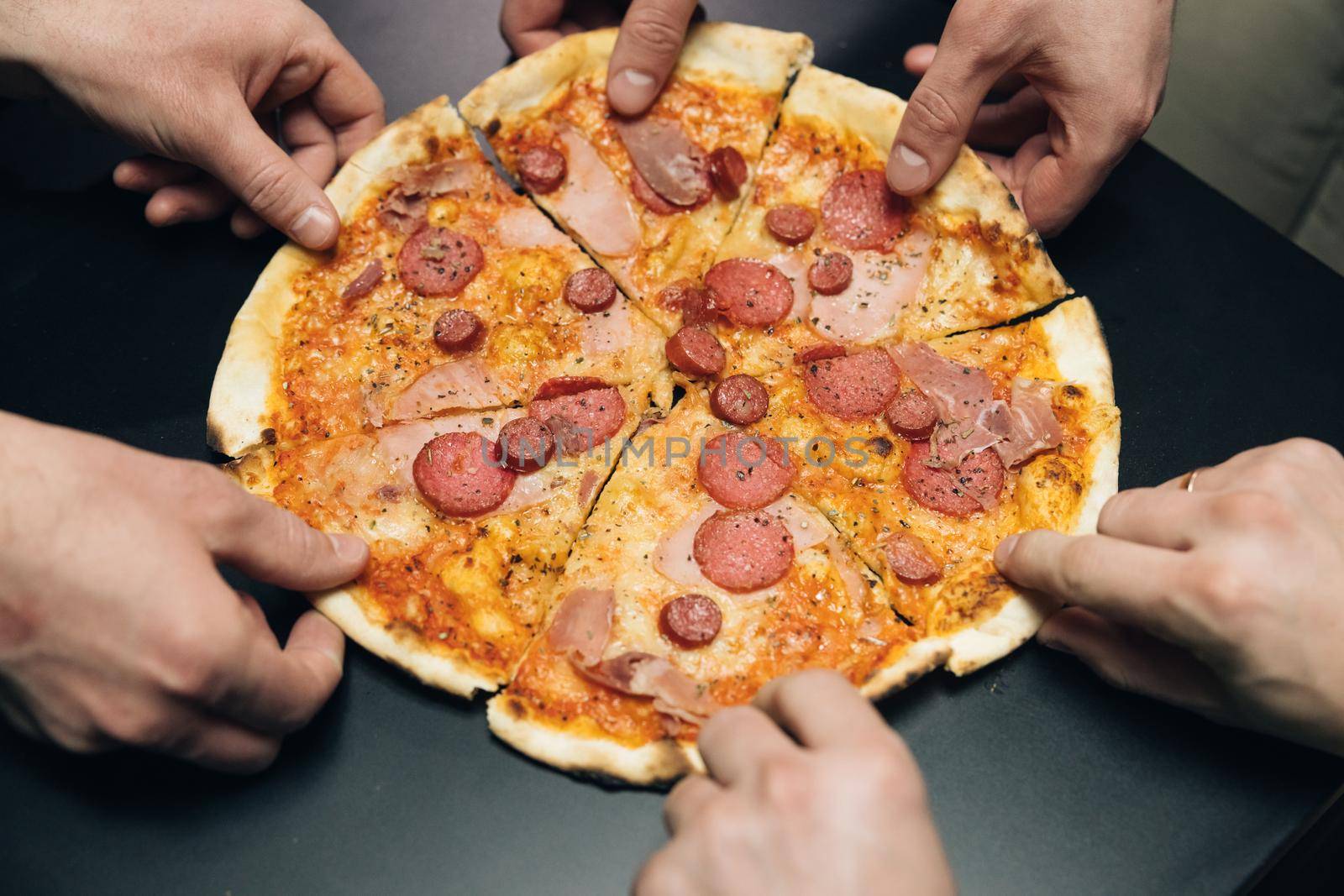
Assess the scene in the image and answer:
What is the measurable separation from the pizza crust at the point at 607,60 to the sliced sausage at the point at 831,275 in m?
0.69

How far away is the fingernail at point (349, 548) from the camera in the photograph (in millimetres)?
2404

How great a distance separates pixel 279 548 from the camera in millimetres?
2215

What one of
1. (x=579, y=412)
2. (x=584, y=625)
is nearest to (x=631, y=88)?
(x=579, y=412)

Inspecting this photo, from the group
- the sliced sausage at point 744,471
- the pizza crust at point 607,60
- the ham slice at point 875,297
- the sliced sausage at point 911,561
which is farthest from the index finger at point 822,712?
the pizza crust at point 607,60

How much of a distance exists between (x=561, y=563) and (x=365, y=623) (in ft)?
1.73

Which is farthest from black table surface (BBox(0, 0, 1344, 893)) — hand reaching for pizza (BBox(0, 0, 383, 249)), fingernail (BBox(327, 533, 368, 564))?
hand reaching for pizza (BBox(0, 0, 383, 249))

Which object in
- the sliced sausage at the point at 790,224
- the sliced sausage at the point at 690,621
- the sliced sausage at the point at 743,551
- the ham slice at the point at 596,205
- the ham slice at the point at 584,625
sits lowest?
the ham slice at the point at 584,625

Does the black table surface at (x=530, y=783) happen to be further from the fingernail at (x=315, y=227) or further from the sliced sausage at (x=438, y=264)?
the sliced sausage at (x=438, y=264)

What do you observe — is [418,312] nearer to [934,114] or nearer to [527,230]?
[527,230]

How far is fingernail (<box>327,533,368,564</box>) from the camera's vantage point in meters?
2.40

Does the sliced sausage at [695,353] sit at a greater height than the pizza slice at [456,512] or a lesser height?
greater

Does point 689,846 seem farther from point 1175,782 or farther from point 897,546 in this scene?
point 1175,782

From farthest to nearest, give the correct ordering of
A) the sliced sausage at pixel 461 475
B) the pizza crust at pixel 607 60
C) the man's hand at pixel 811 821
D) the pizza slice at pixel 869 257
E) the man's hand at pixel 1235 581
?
the pizza crust at pixel 607 60
the pizza slice at pixel 869 257
the sliced sausage at pixel 461 475
the man's hand at pixel 1235 581
the man's hand at pixel 811 821

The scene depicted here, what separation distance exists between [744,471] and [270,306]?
4.84 feet
